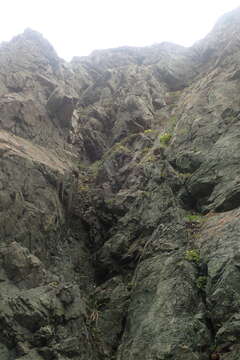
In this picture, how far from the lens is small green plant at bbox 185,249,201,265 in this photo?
1220cm

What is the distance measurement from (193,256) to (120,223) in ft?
16.5

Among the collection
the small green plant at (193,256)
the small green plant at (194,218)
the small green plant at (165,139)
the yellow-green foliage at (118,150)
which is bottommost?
the small green plant at (193,256)

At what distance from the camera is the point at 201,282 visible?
11.3m

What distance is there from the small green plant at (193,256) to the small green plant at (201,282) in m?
0.73

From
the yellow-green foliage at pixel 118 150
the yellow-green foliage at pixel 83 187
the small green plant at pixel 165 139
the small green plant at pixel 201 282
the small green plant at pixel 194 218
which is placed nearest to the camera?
the small green plant at pixel 201 282

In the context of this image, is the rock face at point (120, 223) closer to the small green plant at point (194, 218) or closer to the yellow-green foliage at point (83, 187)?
the small green plant at point (194, 218)

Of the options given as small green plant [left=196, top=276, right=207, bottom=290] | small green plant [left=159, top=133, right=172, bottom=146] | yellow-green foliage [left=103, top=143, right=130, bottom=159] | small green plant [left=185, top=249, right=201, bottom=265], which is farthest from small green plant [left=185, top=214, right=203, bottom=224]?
yellow-green foliage [left=103, top=143, right=130, bottom=159]

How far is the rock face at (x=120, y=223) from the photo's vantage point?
35.3 ft

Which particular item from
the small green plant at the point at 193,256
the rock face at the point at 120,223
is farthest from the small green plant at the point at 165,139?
the small green plant at the point at 193,256

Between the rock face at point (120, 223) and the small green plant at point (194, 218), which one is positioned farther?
the small green plant at point (194, 218)

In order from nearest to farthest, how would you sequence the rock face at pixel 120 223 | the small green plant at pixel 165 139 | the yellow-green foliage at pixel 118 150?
the rock face at pixel 120 223 < the small green plant at pixel 165 139 < the yellow-green foliage at pixel 118 150

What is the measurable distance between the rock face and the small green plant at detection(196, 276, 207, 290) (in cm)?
4

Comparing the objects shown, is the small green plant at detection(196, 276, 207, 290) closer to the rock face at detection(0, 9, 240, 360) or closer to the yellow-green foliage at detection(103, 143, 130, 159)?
the rock face at detection(0, 9, 240, 360)

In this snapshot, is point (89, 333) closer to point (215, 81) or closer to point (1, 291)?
point (1, 291)
